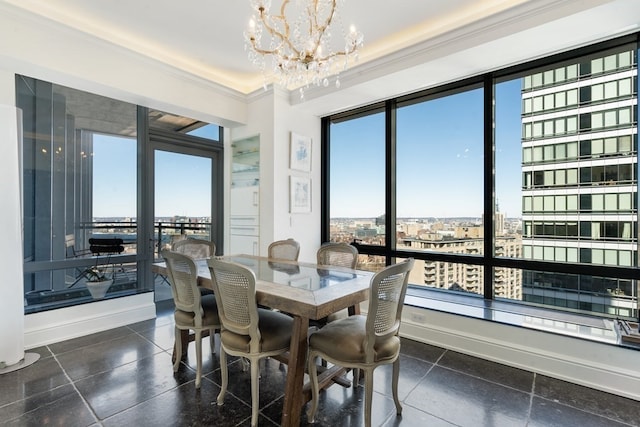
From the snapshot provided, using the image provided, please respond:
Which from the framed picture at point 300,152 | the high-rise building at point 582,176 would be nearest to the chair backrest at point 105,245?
the framed picture at point 300,152

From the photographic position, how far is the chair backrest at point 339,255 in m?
3.01

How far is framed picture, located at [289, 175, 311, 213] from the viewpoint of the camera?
421 centimetres

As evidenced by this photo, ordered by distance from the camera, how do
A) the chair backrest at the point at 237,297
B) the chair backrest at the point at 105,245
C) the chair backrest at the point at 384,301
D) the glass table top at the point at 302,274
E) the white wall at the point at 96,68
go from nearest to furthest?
the chair backrest at the point at 384,301
the chair backrest at the point at 237,297
the glass table top at the point at 302,274
the white wall at the point at 96,68
the chair backrest at the point at 105,245

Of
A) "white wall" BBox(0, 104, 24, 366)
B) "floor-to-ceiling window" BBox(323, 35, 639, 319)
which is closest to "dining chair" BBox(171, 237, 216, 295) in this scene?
"white wall" BBox(0, 104, 24, 366)

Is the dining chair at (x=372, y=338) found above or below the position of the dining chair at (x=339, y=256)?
below

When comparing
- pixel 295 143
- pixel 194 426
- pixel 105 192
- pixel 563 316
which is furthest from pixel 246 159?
pixel 563 316

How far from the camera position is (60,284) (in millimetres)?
3330

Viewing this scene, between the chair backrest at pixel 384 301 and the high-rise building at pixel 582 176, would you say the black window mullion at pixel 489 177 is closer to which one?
the high-rise building at pixel 582 176

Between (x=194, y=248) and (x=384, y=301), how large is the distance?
250 centimetres

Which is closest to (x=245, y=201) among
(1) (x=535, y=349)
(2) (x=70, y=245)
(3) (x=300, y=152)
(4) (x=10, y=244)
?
(3) (x=300, y=152)

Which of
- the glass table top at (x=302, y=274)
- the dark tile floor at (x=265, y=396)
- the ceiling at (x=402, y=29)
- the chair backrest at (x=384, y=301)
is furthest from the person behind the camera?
the ceiling at (x=402, y=29)

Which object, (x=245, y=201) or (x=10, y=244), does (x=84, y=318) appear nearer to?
(x=10, y=244)

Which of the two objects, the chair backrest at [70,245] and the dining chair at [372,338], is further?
the chair backrest at [70,245]

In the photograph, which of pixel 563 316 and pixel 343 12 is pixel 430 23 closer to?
pixel 343 12
